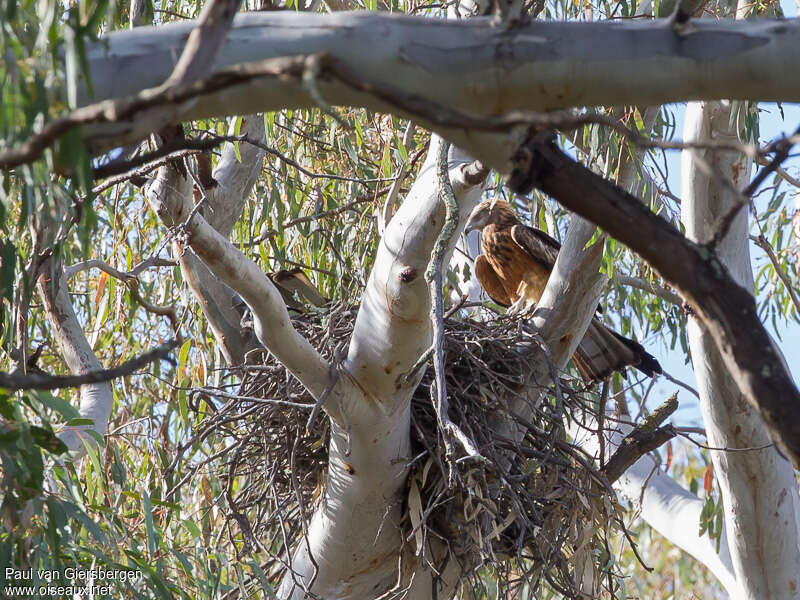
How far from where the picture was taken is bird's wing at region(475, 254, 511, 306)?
5.10m

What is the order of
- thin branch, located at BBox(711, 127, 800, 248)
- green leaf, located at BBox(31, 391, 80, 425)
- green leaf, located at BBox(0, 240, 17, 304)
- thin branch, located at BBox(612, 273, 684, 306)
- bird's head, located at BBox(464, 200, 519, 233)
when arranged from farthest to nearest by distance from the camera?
bird's head, located at BBox(464, 200, 519, 233) → thin branch, located at BBox(612, 273, 684, 306) → green leaf, located at BBox(31, 391, 80, 425) → green leaf, located at BBox(0, 240, 17, 304) → thin branch, located at BBox(711, 127, 800, 248)

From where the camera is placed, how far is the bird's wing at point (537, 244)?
15.4 ft

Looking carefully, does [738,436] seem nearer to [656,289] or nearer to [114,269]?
[656,289]

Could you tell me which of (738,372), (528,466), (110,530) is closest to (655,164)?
(528,466)

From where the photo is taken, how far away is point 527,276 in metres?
4.83

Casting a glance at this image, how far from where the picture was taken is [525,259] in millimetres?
4801

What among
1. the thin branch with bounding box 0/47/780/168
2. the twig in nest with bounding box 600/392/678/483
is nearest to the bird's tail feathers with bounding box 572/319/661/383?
the twig in nest with bounding box 600/392/678/483

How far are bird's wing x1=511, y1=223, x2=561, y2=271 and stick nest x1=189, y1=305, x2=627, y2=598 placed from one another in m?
1.10

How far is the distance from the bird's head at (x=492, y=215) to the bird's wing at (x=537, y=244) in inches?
9.9

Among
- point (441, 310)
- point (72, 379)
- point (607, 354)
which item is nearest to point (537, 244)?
point (607, 354)

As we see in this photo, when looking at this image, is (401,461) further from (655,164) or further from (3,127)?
(3,127)

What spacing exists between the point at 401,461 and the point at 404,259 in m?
0.82

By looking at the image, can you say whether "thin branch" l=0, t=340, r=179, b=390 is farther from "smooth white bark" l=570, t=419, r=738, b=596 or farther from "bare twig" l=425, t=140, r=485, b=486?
"smooth white bark" l=570, t=419, r=738, b=596

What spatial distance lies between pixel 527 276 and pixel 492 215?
519 millimetres
